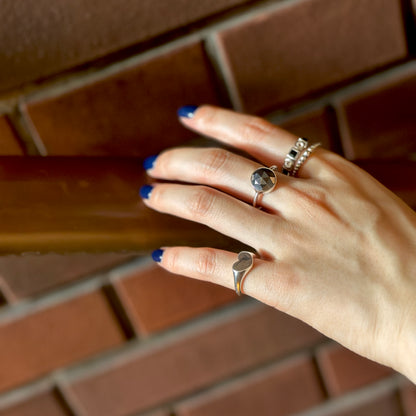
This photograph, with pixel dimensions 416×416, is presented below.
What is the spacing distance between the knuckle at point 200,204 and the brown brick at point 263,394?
0.37m

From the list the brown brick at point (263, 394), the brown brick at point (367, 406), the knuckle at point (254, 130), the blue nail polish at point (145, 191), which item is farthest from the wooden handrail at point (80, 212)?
the brown brick at point (367, 406)

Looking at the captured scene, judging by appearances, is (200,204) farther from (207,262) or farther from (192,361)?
(192,361)

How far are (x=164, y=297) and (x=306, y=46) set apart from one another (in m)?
0.37

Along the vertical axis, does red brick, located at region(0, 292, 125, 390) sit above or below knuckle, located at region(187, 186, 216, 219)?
above

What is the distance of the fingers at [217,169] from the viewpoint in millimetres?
472

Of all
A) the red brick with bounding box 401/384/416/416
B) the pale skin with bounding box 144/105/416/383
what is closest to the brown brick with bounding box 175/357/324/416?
the red brick with bounding box 401/384/416/416

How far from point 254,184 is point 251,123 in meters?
0.07

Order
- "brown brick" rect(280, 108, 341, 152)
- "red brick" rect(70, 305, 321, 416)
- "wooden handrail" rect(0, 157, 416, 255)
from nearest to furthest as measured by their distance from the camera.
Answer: "wooden handrail" rect(0, 157, 416, 255), "brown brick" rect(280, 108, 341, 152), "red brick" rect(70, 305, 321, 416)

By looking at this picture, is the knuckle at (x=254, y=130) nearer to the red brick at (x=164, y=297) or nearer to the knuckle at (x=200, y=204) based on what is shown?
the knuckle at (x=200, y=204)

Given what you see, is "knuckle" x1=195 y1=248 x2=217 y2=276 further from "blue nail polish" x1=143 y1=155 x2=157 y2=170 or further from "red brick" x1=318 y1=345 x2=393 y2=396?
"red brick" x1=318 y1=345 x2=393 y2=396

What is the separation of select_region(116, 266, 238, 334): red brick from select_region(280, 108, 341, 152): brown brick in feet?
0.78

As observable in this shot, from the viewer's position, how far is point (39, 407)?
2.21ft

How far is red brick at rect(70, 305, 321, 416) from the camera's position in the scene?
0.67 m

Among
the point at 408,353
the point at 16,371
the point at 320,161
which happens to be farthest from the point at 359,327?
the point at 16,371
